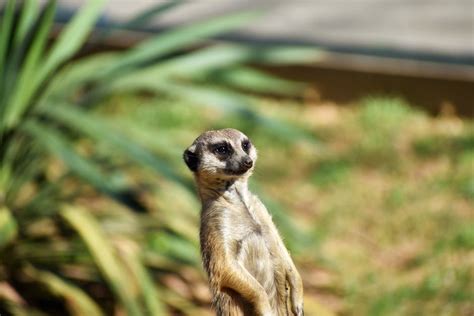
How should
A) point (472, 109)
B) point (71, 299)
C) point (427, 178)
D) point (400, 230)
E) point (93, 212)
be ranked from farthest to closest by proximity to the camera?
1. point (472, 109)
2. point (427, 178)
3. point (400, 230)
4. point (93, 212)
5. point (71, 299)

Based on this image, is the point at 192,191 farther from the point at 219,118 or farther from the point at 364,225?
the point at 219,118

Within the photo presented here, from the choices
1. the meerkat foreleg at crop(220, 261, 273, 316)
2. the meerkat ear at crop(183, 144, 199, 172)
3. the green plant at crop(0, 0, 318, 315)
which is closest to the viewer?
the meerkat foreleg at crop(220, 261, 273, 316)

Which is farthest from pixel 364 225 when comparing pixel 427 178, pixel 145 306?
pixel 145 306

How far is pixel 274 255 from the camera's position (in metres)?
1.79

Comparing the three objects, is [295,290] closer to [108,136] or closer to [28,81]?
[108,136]

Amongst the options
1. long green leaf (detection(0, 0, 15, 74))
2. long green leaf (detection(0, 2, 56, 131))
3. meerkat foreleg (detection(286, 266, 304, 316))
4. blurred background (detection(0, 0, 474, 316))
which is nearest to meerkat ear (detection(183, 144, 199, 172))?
meerkat foreleg (detection(286, 266, 304, 316))

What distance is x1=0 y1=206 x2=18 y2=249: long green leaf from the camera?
3.56 meters

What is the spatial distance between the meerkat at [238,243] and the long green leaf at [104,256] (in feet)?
5.95

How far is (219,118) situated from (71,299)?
9.97 ft

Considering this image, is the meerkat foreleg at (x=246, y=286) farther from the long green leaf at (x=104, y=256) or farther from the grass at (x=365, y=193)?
the grass at (x=365, y=193)

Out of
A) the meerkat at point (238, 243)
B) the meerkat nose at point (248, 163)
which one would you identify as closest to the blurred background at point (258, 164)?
the meerkat at point (238, 243)

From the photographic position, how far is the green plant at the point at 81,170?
3.75 metres

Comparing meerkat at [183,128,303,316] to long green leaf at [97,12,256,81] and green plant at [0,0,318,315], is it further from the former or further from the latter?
long green leaf at [97,12,256,81]

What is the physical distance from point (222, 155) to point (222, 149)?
0.06 ft
